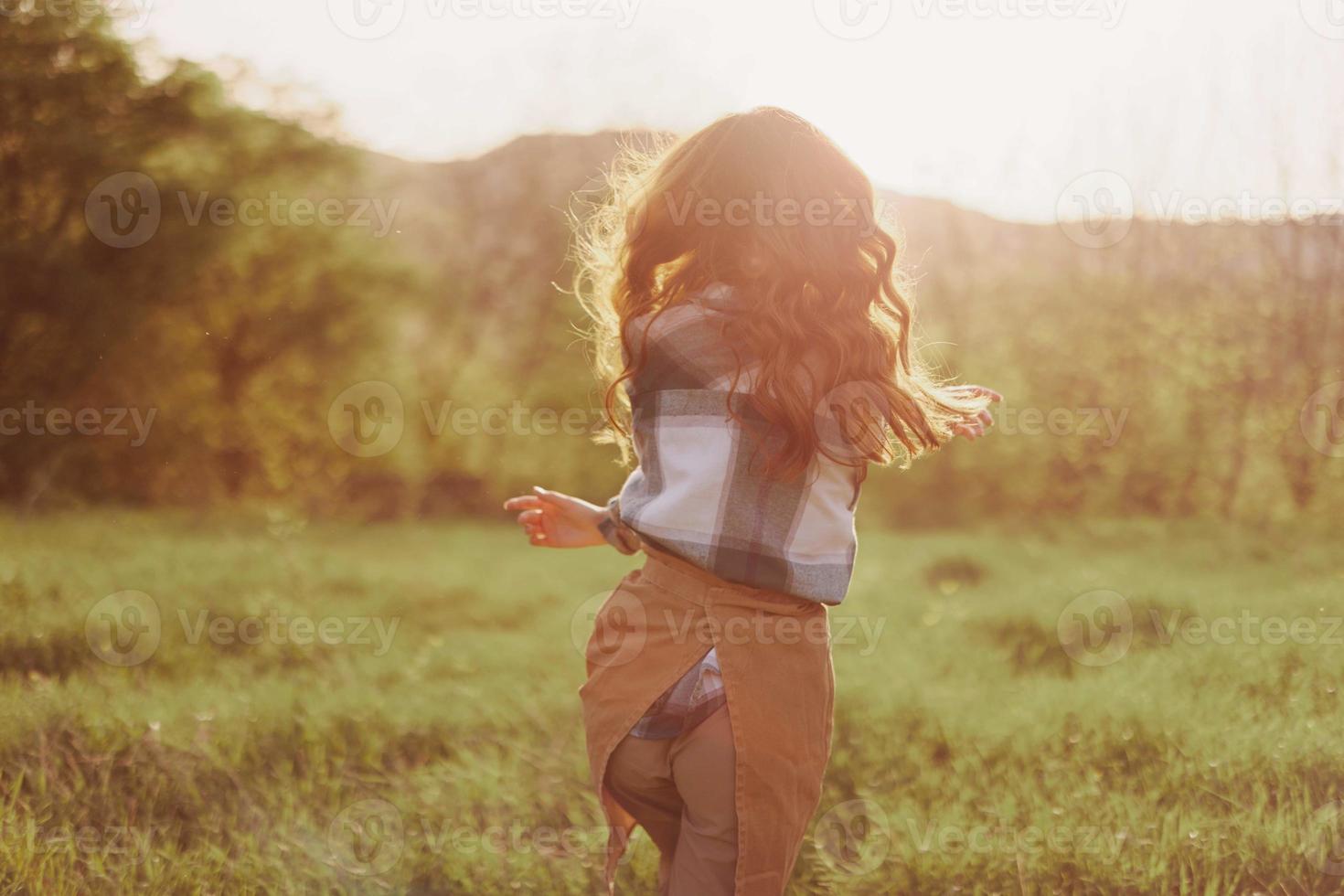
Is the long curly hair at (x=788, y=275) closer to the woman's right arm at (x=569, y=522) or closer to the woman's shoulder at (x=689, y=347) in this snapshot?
the woman's shoulder at (x=689, y=347)

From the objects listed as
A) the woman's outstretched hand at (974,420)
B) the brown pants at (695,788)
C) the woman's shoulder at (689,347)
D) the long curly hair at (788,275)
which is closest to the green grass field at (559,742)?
the brown pants at (695,788)

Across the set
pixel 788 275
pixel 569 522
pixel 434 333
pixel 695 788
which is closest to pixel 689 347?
pixel 788 275

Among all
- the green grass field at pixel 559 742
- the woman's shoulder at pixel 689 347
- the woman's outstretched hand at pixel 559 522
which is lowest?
the green grass field at pixel 559 742

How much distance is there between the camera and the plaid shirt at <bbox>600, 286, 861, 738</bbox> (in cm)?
192

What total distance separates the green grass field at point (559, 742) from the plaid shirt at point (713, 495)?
1.49 meters

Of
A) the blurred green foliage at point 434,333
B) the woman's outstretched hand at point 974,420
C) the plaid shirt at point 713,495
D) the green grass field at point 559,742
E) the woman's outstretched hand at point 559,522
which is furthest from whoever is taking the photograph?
the blurred green foliage at point 434,333

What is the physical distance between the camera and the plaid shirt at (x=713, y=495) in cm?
192

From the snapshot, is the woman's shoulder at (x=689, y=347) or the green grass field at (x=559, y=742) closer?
the woman's shoulder at (x=689, y=347)

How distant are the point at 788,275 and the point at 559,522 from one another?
2.73 feet

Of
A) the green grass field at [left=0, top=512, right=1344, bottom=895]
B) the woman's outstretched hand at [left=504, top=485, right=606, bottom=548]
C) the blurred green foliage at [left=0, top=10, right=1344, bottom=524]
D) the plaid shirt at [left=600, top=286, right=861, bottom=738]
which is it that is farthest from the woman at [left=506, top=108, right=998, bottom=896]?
the blurred green foliage at [left=0, top=10, right=1344, bottom=524]

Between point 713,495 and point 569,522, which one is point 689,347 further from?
point 569,522

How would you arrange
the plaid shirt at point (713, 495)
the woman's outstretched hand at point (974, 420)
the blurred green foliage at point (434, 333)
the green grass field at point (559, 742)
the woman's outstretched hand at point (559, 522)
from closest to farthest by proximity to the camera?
the plaid shirt at point (713, 495) → the woman's outstretched hand at point (974, 420) → the woman's outstretched hand at point (559, 522) → the green grass field at point (559, 742) → the blurred green foliage at point (434, 333)

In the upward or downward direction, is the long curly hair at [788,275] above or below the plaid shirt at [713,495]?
above

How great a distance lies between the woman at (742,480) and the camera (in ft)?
6.32
